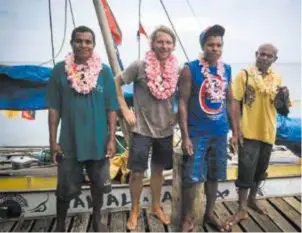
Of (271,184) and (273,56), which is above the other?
(273,56)

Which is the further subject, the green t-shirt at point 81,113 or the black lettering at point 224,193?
the black lettering at point 224,193

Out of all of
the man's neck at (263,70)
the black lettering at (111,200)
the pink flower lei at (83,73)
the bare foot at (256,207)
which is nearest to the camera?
the pink flower lei at (83,73)

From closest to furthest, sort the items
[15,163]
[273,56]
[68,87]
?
[68,87] < [273,56] < [15,163]

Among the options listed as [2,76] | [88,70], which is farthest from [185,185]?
[2,76]

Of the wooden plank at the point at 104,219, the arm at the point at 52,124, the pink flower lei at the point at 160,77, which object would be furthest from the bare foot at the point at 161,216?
the arm at the point at 52,124

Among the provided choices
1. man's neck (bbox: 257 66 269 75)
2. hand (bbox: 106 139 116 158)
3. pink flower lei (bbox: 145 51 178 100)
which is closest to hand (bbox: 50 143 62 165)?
hand (bbox: 106 139 116 158)

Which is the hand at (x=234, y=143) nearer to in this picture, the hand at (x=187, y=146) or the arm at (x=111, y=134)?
the hand at (x=187, y=146)

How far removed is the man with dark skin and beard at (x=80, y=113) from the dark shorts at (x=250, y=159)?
3.98 feet

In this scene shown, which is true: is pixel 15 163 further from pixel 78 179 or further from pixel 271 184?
pixel 271 184

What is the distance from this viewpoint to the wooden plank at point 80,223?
3328 mm

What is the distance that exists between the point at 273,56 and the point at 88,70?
1597 mm

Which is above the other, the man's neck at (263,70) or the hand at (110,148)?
the man's neck at (263,70)

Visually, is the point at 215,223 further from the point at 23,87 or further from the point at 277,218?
the point at 23,87

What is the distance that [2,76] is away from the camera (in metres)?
3.66
